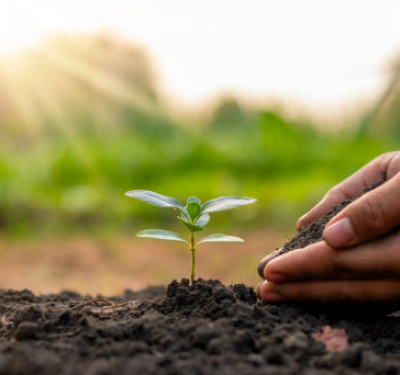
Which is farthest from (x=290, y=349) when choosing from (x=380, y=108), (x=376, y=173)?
(x=380, y=108)

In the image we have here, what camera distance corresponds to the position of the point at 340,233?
1125 millimetres

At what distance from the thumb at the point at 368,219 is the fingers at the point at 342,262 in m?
0.03

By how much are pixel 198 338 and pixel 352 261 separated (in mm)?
388

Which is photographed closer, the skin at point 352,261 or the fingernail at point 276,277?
the skin at point 352,261

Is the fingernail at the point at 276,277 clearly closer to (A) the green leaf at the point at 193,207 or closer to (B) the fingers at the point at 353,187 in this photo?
(A) the green leaf at the point at 193,207

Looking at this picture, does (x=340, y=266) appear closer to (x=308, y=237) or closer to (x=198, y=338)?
(x=308, y=237)

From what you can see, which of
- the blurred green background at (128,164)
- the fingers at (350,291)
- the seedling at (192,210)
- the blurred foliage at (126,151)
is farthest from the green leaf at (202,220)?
the blurred foliage at (126,151)

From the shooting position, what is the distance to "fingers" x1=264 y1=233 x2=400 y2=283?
3.74ft

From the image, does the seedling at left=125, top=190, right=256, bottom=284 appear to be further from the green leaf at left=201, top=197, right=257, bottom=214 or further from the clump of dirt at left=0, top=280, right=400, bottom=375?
the clump of dirt at left=0, top=280, right=400, bottom=375

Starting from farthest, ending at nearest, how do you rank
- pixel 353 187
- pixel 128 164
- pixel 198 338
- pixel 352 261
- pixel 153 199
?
pixel 128 164, pixel 353 187, pixel 153 199, pixel 352 261, pixel 198 338

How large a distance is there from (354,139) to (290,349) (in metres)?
5.09

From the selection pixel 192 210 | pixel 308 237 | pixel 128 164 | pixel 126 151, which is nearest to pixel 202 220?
pixel 192 210

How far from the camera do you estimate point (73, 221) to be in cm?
468

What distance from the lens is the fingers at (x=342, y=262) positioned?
114 cm
